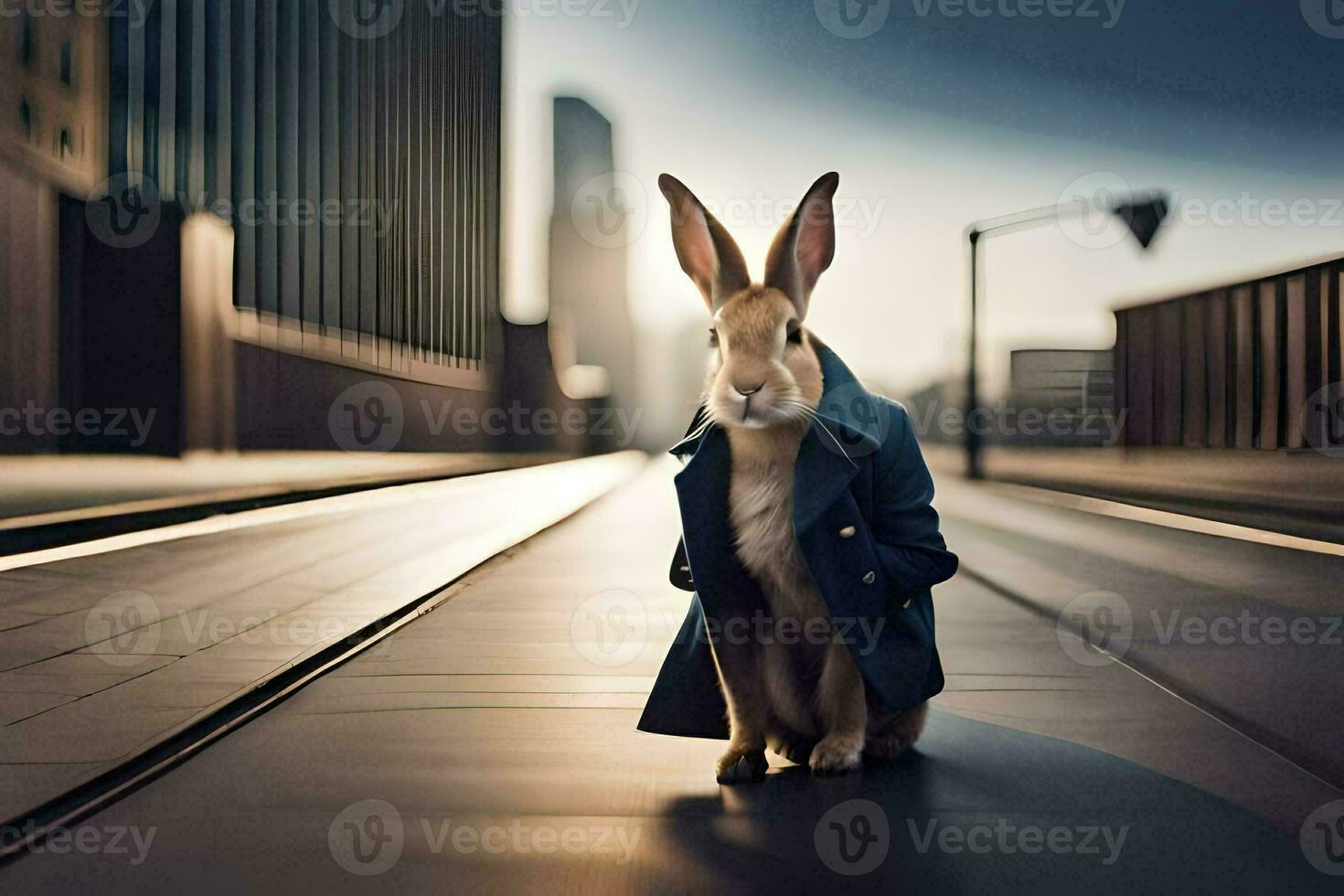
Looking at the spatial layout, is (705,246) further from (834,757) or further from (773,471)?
(834,757)

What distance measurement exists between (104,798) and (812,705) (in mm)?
2233

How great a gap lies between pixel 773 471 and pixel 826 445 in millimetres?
176

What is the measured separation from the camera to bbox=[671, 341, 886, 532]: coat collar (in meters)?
2.92

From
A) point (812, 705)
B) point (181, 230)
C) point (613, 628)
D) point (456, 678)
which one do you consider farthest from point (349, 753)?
point (181, 230)

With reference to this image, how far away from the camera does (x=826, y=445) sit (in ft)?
9.70

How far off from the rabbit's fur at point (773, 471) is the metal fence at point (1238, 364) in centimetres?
1358

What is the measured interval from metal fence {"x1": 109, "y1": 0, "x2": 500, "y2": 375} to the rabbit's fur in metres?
19.4

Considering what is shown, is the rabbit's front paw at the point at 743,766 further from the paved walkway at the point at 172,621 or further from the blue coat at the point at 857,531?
the paved walkway at the point at 172,621

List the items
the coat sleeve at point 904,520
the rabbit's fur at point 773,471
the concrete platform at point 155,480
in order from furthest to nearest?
the concrete platform at point 155,480
the coat sleeve at point 904,520
the rabbit's fur at point 773,471

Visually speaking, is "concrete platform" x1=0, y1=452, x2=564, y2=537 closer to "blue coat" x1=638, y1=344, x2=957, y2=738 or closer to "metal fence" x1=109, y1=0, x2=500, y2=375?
"metal fence" x1=109, y1=0, x2=500, y2=375

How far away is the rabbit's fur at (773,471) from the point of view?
2.84 metres

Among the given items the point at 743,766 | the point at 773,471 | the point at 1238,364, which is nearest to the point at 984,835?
the point at 743,766

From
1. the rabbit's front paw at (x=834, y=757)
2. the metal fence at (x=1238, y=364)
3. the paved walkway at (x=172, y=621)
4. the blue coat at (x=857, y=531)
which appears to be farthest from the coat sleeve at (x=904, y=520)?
the metal fence at (x=1238, y=364)

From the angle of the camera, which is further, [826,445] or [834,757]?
[834,757]
